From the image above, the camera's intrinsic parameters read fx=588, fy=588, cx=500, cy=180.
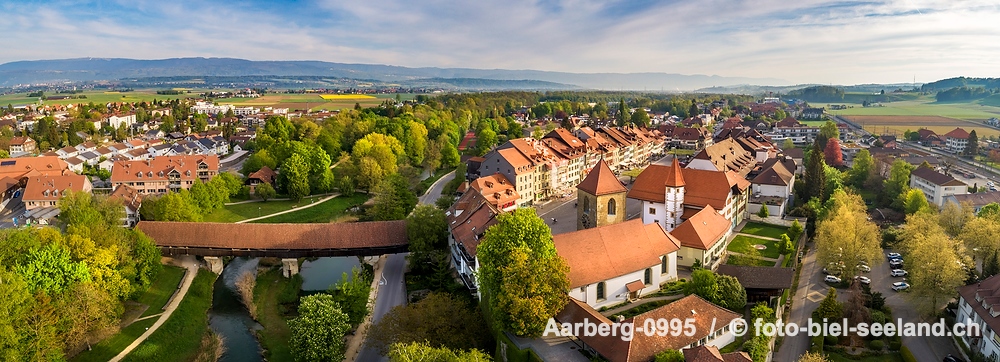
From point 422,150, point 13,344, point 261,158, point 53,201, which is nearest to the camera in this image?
point 13,344

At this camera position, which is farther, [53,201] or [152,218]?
[53,201]

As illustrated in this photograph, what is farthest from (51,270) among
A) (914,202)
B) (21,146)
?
(21,146)

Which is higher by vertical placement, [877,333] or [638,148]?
[638,148]

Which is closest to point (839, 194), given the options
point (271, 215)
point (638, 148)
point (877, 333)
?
point (877, 333)

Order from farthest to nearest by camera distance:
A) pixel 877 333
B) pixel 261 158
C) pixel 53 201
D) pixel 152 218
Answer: pixel 261 158, pixel 53 201, pixel 152 218, pixel 877 333

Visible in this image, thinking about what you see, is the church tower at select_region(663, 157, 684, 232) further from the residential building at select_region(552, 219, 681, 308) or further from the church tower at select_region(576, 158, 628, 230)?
the residential building at select_region(552, 219, 681, 308)

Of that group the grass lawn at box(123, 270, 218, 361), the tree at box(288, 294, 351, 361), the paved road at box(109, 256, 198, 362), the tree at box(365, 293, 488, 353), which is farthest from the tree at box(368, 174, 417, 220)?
the tree at box(288, 294, 351, 361)

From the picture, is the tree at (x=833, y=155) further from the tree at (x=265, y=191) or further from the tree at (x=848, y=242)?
the tree at (x=265, y=191)

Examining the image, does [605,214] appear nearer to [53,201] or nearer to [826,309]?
[826,309]
